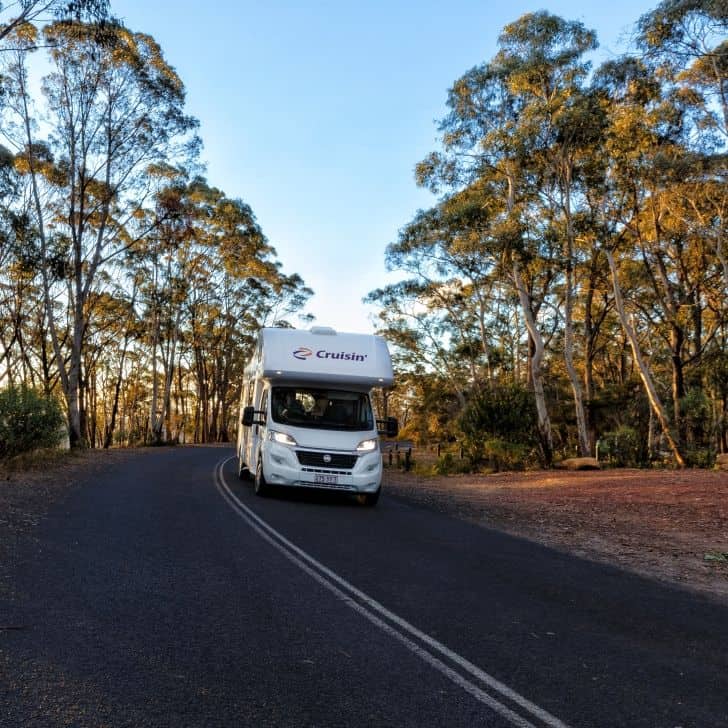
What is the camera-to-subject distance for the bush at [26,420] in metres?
16.5

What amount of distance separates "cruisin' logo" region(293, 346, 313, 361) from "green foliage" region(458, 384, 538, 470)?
11.4 meters

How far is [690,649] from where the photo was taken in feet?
15.7

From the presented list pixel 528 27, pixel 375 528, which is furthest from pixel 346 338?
pixel 528 27

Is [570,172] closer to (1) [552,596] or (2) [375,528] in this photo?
(2) [375,528]

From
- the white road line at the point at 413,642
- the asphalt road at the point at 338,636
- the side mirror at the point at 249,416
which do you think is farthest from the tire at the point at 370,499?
the white road line at the point at 413,642

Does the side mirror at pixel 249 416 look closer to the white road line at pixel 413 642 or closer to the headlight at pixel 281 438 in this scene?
the headlight at pixel 281 438

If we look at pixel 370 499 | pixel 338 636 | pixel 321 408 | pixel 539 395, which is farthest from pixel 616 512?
pixel 539 395

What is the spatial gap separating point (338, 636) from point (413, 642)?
53cm

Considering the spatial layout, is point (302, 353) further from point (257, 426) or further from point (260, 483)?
point (260, 483)

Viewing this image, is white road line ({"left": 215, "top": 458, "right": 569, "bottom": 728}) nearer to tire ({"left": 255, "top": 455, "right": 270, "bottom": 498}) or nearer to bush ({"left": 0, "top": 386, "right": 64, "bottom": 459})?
tire ({"left": 255, "top": 455, "right": 270, "bottom": 498})

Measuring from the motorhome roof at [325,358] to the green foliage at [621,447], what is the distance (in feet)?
40.6

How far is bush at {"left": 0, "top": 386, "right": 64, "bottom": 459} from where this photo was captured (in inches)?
651

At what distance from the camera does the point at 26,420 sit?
17.1 metres

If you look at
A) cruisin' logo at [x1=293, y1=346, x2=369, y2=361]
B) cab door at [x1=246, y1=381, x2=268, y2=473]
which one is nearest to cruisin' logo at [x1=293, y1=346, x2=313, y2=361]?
cruisin' logo at [x1=293, y1=346, x2=369, y2=361]
